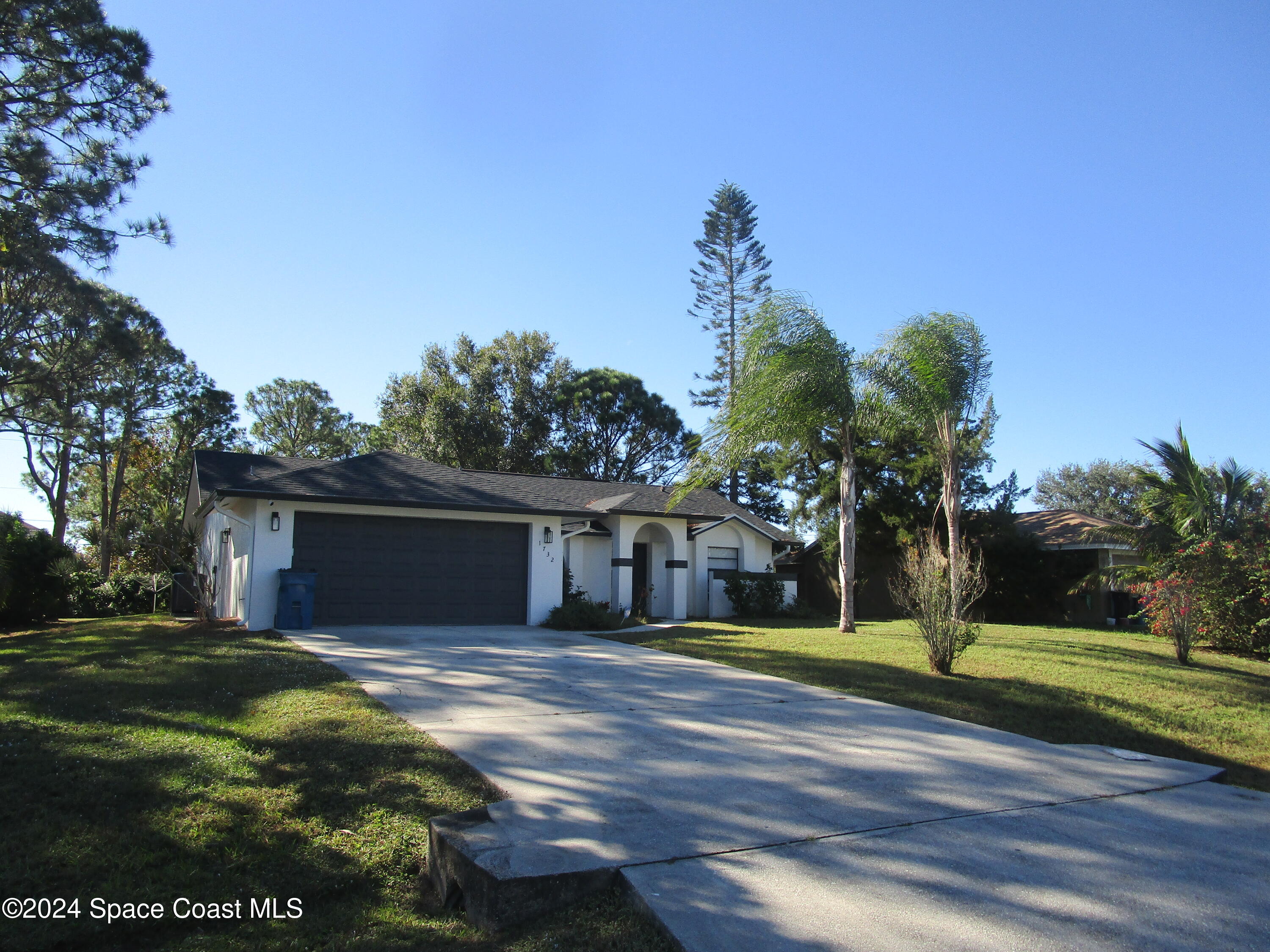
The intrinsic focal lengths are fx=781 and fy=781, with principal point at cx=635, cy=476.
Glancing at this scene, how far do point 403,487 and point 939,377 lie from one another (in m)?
10.7

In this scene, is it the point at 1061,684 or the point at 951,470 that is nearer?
the point at 1061,684

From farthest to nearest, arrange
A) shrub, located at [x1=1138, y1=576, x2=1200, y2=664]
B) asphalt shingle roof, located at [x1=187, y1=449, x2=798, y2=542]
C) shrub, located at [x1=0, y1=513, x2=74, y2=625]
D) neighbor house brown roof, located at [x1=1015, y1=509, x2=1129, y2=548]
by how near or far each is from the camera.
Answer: neighbor house brown roof, located at [x1=1015, y1=509, x2=1129, y2=548]
shrub, located at [x1=0, y1=513, x2=74, y2=625]
asphalt shingle roof, located at [x1=187, y1=449, x2=798, y2=542]
shrub, located at [x1=1138, y1=576, x2=1200, y2=664]

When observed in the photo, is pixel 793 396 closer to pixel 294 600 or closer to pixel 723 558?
pixel 723 558

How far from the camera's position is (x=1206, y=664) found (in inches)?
468

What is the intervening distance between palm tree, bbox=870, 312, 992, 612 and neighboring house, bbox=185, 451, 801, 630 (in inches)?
273

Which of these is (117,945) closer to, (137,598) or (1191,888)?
(1191,888)

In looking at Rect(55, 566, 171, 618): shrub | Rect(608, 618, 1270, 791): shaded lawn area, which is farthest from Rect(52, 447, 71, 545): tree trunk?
Rect(608, 618, 1270, 791): shaded lawn area

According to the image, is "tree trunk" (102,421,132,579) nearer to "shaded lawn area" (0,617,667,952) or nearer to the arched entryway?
the arched entryway

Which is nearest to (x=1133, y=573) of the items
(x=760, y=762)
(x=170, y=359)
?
(x=760, y=762)

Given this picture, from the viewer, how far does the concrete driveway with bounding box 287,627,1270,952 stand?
3.55 m

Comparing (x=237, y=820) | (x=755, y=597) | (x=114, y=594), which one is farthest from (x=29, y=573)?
(x=237, y=820)

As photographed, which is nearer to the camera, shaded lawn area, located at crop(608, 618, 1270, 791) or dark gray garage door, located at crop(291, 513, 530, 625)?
shaded lawn area, located at crop(608, 618, 1270, 791)

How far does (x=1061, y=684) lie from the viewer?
9477mm

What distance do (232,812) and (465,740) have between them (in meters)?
2.00
